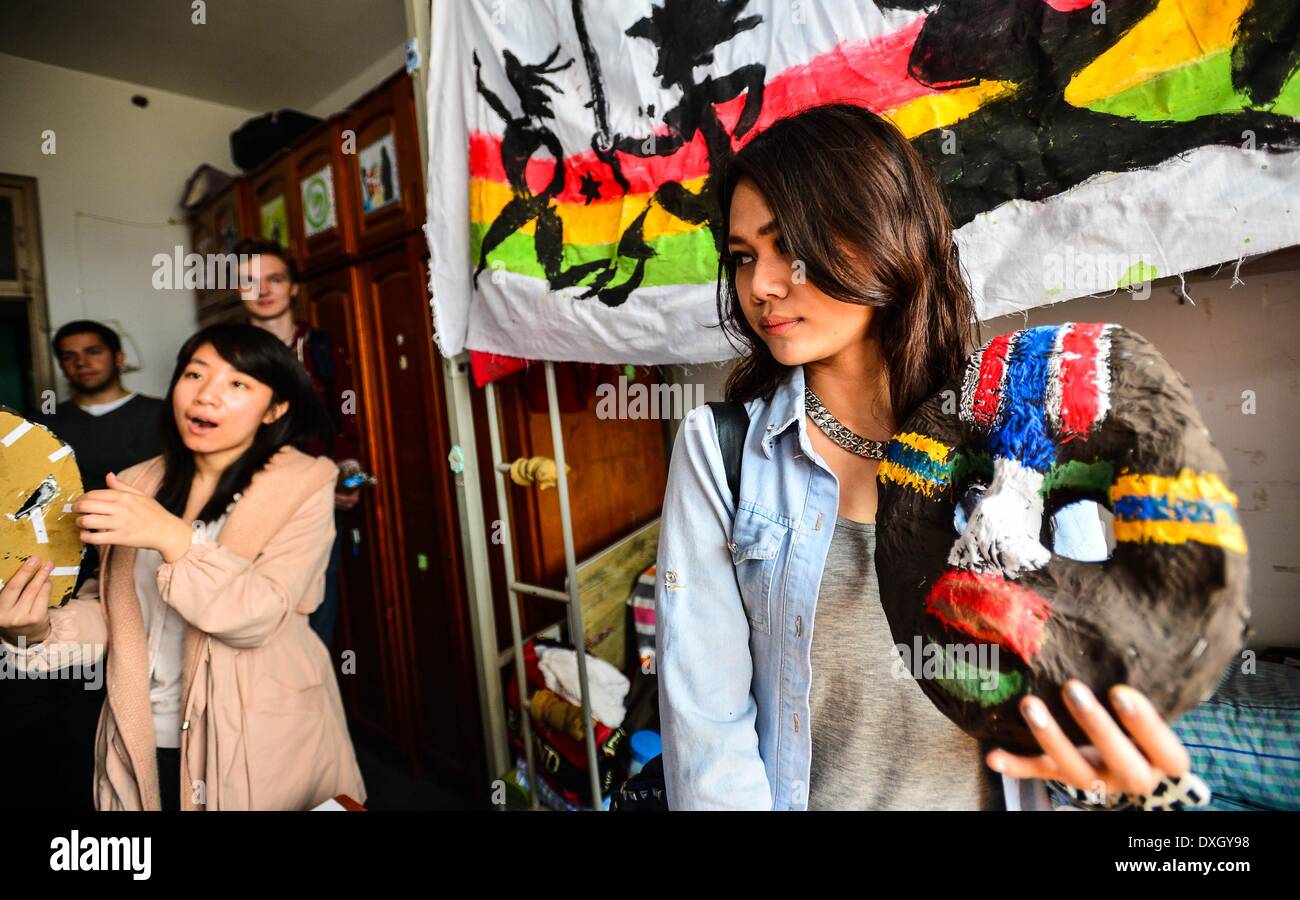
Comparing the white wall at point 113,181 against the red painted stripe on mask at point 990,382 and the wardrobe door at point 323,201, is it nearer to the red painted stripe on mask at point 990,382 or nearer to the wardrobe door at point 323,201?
→ the wardrobe door at point 323,201

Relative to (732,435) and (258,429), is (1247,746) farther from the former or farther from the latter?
(258,429)

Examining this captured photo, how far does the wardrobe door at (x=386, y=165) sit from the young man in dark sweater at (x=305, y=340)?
10.9 inches

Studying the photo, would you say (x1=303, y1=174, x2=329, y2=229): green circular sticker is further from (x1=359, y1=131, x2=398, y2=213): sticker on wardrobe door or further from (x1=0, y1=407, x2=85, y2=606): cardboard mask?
(x1=0, y1=407, x2=85, y2=606): cardboard mask

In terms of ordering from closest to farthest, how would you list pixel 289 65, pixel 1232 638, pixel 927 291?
pixel 1232 638
pixel 927 291
pixel 289 65

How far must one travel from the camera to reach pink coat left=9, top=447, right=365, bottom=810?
3.07 feet

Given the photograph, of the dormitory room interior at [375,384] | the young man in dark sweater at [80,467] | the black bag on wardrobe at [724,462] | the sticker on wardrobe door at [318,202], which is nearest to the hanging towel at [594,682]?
the dormitory room interior at [375,384]

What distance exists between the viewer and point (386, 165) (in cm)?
177

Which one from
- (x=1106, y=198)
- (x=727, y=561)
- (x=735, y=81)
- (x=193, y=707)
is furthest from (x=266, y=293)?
(x=1106, y=198)

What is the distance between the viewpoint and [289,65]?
2309 mm

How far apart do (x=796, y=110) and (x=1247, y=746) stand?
3.46 ft

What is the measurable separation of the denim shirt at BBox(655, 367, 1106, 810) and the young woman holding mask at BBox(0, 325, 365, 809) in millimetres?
764

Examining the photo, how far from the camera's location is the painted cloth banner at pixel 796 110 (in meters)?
0.67

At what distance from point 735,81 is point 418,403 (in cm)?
131
